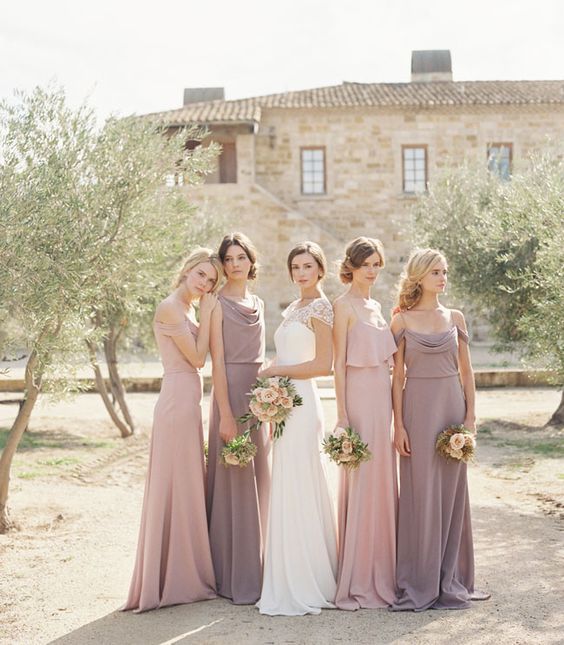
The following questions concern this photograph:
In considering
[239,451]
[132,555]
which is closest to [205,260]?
[239,451]

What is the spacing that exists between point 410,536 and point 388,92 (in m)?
24.7

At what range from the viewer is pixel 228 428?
214 inches

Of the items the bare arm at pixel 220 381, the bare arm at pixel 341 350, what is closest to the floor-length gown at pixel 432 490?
the bare arm at pixel 341 350

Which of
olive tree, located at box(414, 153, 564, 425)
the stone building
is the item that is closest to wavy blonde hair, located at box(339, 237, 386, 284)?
olive tree, located at box(414, 153, 564, 425)

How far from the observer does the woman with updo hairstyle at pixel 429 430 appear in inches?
212

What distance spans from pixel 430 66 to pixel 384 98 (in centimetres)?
380

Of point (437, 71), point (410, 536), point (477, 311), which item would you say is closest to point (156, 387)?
point (477, 311)

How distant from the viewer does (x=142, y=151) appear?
8672 mm

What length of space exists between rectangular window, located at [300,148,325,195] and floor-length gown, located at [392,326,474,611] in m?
22.8

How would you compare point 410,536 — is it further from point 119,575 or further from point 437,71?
point 437,71

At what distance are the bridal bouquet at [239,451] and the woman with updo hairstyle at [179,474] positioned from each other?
280 millimetres

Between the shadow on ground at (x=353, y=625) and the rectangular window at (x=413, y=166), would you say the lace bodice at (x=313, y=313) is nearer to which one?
the shadow on ground at (x=353, y=625)

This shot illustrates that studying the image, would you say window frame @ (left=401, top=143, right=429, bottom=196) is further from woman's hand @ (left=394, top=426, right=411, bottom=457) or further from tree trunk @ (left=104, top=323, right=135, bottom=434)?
woman's hand @ (left=394, top=426, right=411, bottom=457)

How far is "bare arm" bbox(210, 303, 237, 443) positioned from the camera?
5441mm
